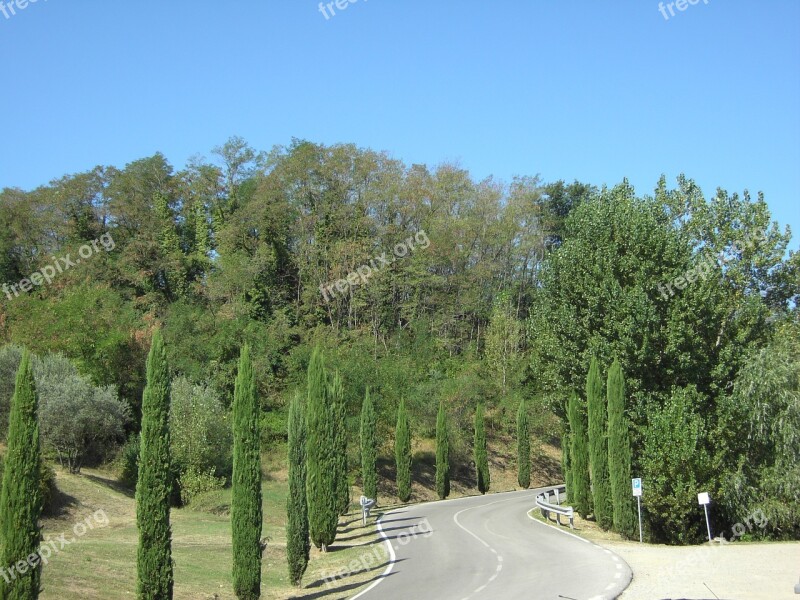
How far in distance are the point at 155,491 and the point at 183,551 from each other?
9.84 metres

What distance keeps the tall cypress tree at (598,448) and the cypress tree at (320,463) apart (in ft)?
37.3

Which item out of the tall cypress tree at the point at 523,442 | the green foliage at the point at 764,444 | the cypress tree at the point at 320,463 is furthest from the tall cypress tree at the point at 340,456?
the tall cypress tree at the point at 523,442

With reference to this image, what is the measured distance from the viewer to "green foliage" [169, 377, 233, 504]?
38.8 m

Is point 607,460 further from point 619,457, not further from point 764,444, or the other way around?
point 764,444

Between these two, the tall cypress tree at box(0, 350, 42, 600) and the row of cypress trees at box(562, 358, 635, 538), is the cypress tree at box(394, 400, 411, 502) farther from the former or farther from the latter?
the tall cypress tree at box(0, 350, 42, 600)

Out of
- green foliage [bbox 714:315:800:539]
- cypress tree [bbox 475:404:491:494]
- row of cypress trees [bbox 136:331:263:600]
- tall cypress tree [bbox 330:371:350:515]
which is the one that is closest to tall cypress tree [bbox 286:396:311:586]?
row of cypress trees [bbox 136:331:263:600]

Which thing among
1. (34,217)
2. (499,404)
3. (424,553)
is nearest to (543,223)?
(499,404)

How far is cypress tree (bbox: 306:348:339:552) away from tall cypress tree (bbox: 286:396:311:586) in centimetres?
387

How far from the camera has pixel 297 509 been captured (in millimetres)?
20719

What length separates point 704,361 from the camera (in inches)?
1353

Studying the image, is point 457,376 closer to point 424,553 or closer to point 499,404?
point 499,404

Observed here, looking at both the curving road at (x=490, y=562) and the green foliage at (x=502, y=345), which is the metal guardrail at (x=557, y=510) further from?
A: the green foliage at (x=502, y=345)

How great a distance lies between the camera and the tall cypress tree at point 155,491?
1536cm

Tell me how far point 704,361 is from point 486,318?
37.6 m
